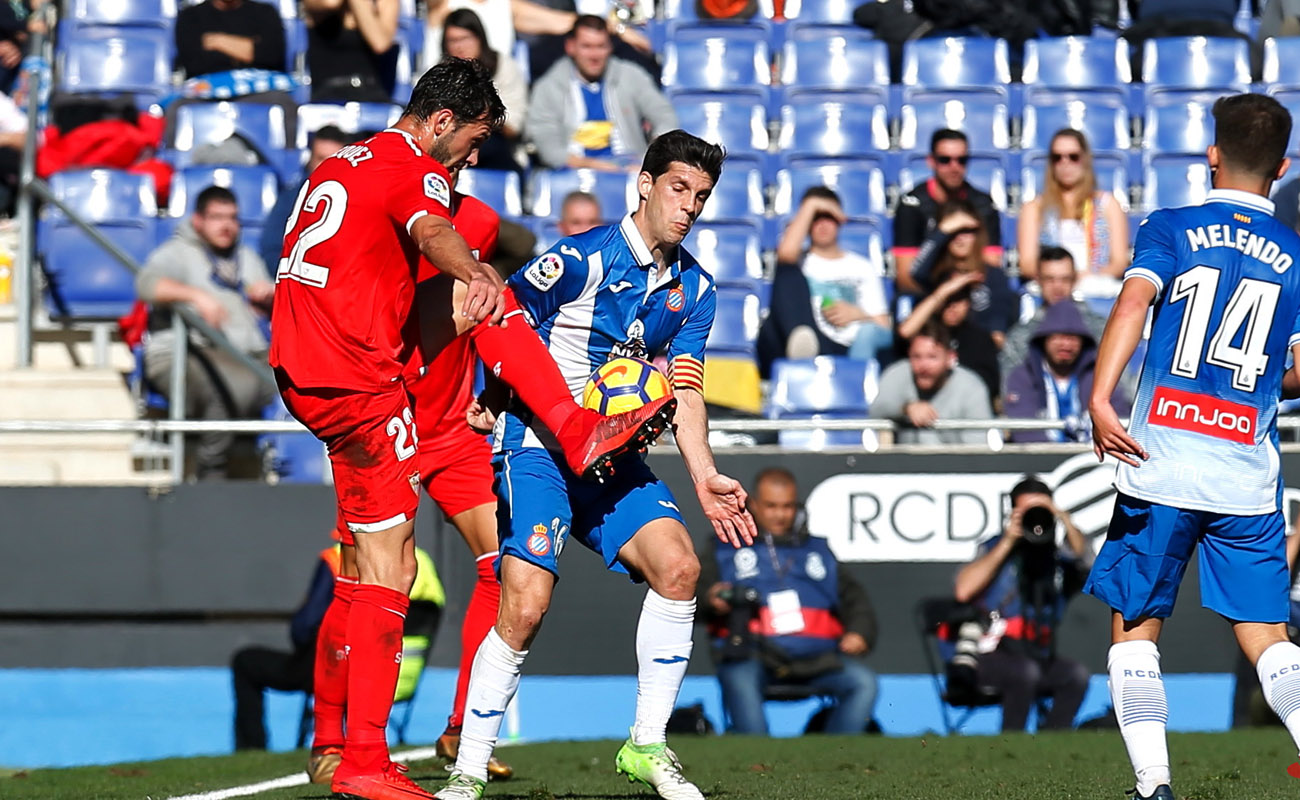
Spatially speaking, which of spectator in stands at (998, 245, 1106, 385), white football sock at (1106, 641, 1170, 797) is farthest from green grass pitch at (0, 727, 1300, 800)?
spectator in stands at (998, 245, 1106, 385)

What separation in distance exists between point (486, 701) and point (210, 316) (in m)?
5.20

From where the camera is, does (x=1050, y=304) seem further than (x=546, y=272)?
Yes

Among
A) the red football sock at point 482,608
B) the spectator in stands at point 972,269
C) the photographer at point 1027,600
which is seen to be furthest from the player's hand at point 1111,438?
the spectator in stands at point 972,269

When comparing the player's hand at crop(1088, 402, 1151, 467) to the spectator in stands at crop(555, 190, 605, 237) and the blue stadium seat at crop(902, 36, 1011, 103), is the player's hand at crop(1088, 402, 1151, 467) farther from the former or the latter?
the blue stadium seat at crop(902, 36, 1011, 103)

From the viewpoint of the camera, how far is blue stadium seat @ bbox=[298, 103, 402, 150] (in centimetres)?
1209

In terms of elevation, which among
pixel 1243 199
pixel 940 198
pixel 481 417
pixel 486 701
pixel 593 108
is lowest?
pixel 486 701

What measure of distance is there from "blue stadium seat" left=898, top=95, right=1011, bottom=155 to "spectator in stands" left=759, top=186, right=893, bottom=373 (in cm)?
202

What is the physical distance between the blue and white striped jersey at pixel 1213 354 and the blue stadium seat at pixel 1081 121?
813 cm

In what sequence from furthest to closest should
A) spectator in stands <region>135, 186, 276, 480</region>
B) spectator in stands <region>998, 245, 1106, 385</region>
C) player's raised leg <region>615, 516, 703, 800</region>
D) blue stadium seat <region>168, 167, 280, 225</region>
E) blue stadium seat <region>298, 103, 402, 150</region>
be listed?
blue stadium seat <region>298, 103, 402, 150</region> → blue stadium seat <region>168, 167, 280, 225</region> → spectator in stands <region>998, 245, 1106, 385</region> → spectator in stands <region>135, 186, 276, 480</region> → player's raised leg <region>615, 516, 703, 800</region>

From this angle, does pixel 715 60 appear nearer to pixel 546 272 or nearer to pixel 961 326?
pixel 961 326

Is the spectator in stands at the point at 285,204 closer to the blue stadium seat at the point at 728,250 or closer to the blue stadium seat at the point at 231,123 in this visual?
the blue stadium seat at the point at 231,123

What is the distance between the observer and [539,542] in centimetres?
511

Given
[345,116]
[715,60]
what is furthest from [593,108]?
[345,116]

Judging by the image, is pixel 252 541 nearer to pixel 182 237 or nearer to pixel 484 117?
pixel 182 237
